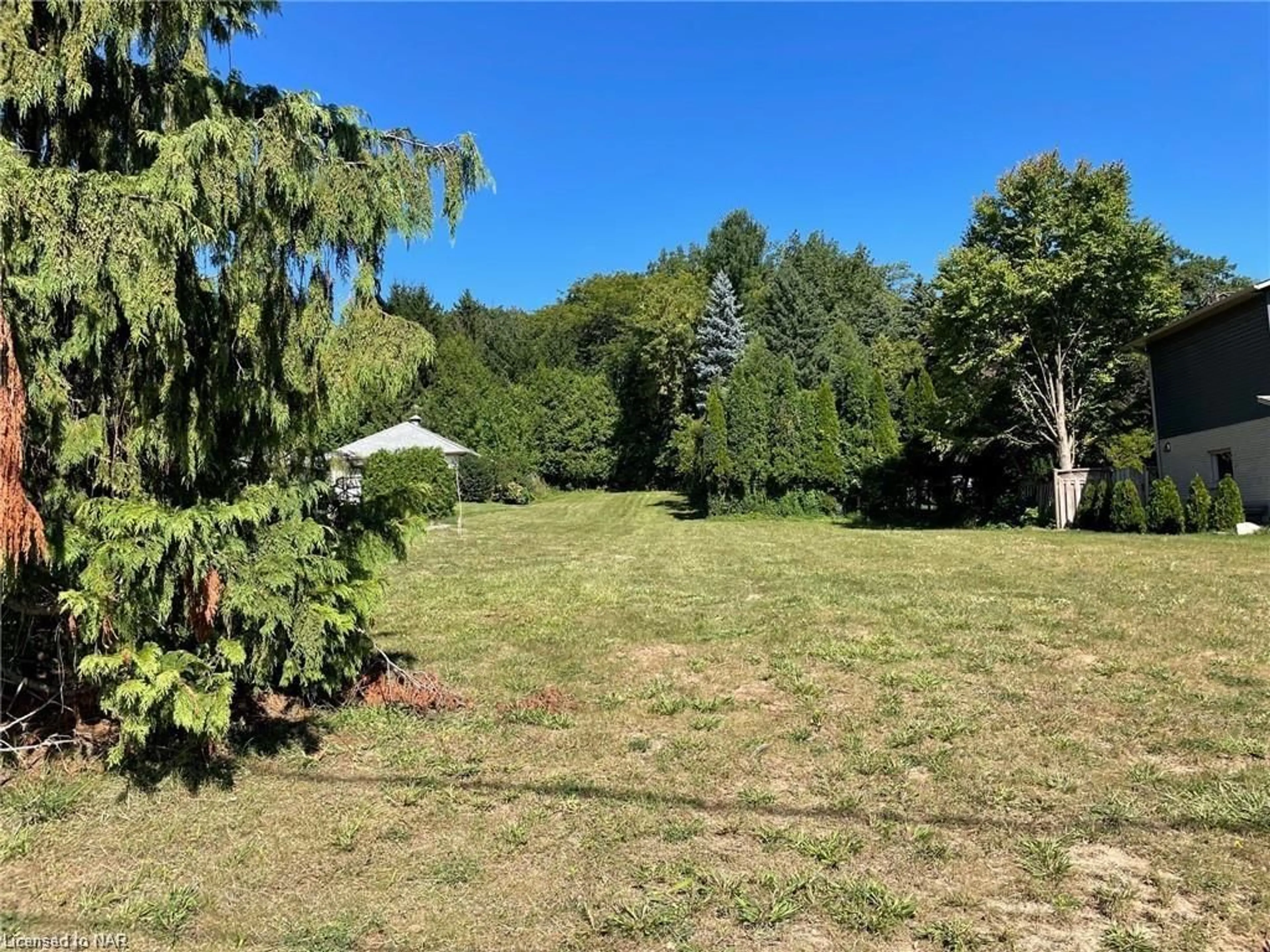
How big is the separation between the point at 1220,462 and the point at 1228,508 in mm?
3302

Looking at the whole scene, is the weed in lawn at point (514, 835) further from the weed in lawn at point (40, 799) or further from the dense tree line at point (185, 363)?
the weed in lawn at point (40, 799)

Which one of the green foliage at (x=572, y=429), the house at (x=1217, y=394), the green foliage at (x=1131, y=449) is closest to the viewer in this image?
the house at (x=1217, y=394)

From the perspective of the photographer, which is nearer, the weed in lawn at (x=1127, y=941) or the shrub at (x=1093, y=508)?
the weed in lawn at (x=1127, y=941)

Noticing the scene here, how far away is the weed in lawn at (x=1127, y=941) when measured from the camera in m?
2.37

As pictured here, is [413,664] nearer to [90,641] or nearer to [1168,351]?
[90,641]

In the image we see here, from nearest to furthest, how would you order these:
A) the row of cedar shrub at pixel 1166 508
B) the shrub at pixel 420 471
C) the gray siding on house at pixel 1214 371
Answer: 1. the row of cedar shrub at pixel 1166 508
2. the gray siding on house at pixel 1214 371
3. the shrub at pixel 420 471

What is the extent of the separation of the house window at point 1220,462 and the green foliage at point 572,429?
2785 cm

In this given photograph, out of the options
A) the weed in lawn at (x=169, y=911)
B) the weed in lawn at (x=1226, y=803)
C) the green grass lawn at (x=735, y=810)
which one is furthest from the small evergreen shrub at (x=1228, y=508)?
the weed in lawn at (x=169, y=911)

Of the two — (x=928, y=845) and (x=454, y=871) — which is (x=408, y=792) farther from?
(x=928, y=845)

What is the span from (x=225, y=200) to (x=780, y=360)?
23755mm

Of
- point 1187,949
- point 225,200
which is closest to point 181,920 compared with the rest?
point 225,200

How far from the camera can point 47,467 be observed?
11.4 feet

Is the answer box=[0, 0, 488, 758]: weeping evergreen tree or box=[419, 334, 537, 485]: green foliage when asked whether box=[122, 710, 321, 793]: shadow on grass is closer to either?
box=[0, 0, 488, 758]: weeping evergreen tree

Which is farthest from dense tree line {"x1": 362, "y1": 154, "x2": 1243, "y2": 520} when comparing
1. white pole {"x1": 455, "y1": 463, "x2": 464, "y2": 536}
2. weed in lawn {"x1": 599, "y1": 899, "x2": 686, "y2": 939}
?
weed in lawn {"x1": 599, "y1": 899, "x2": 686, "y2": 939}
